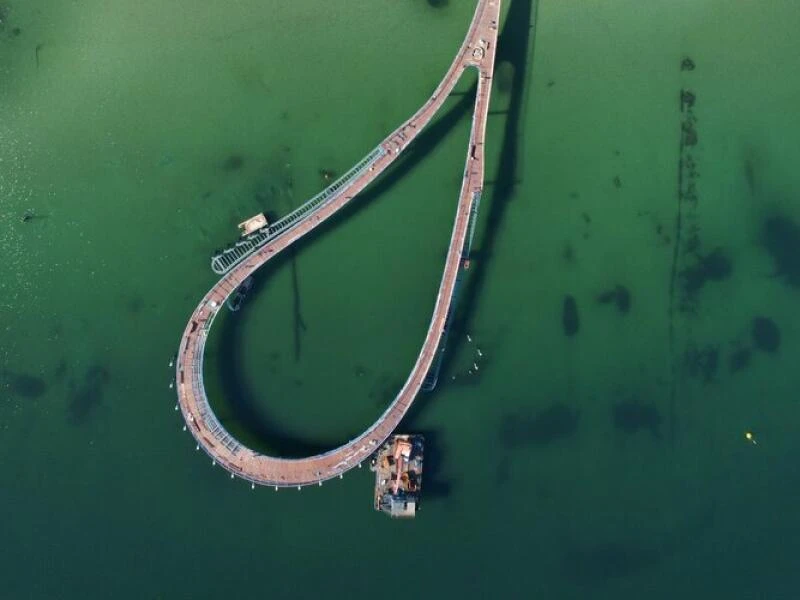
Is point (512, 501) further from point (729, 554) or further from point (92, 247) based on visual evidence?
point (92, 247)

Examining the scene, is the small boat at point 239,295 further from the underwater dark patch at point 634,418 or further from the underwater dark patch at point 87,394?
the underwater dark patch at point 634,418

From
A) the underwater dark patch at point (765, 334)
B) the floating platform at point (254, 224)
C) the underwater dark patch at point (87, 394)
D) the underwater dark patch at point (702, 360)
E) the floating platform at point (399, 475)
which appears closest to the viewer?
the floating platform at point (399, 475)

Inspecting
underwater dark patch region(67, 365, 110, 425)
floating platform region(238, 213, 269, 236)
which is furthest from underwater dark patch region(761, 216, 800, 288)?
underwater dark patch region(67, 365, 110, 425)

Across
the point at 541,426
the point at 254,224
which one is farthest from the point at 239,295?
the point at 541,426

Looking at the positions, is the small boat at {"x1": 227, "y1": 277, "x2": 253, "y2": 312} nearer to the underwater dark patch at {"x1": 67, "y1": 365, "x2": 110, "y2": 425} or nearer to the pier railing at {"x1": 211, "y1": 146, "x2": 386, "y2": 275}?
the pier railing at {"x1": 211, "y1": 146, "x2": 386, "y2": 275}

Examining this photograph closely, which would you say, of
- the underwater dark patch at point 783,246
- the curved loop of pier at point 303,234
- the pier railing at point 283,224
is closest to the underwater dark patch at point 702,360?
the underwater dark patch at point 783,246

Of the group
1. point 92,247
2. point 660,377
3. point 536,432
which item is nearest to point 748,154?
point 660,377

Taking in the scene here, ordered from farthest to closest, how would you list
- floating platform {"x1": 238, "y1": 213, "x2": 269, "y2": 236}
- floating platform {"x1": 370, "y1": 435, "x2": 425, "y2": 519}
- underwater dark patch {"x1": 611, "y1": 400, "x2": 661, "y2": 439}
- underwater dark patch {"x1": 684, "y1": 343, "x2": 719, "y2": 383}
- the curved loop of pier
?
underwater dark patch {"x1": 684, "y1": 343, "x2": 719, "y2": 383} < underwater dark patch {"x1": 611, "y1": 400, "x2": 661, "y2": 439} < floating platform {"x1": 238, "y1": 213, "x2": 269, "y2": 236} < floating platform {"x1": 370, "y1": 435, "x2": 425, "y2": 519} < the curved loop of pier
